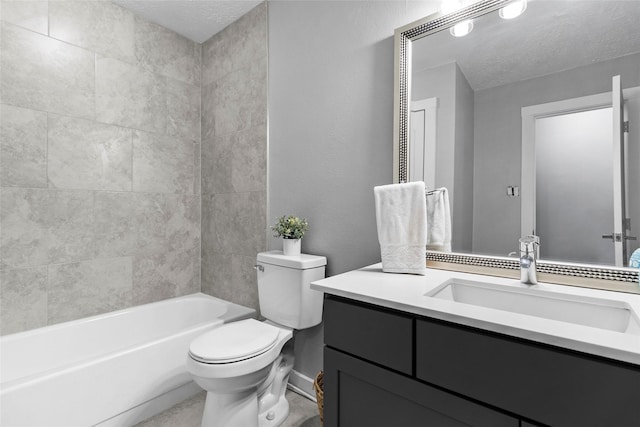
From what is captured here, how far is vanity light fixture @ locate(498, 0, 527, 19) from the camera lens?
1.18 m

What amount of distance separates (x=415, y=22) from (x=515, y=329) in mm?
1319

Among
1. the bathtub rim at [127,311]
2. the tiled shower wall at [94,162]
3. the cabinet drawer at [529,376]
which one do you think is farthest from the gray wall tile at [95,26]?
the cabinet drawer at [529,376]

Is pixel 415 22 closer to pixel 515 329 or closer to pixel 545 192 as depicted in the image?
pixel 545 192

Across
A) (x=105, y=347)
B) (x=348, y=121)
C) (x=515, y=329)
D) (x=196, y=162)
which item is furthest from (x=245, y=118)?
(x=515, y=329)

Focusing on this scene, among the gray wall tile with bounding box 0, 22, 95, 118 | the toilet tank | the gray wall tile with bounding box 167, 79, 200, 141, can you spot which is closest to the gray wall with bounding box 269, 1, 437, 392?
the toilet tank

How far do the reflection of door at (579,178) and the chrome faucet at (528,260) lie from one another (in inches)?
4.6

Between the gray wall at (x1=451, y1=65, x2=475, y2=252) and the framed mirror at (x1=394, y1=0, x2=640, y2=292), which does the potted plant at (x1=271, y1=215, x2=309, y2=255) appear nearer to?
the framed mirror at (x1=394, y1=0, x2=640, y2=292)

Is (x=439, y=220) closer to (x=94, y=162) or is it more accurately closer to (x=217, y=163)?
(x=217, y=163)

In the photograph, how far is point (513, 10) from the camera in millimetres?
1194

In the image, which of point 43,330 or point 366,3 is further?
point 43,330

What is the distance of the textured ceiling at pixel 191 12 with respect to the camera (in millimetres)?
2129

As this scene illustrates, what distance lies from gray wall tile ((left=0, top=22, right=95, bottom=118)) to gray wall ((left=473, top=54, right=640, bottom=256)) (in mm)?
2286

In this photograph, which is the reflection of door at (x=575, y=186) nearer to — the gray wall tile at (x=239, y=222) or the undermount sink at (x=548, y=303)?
the undermount sink at (x=548, y=303)

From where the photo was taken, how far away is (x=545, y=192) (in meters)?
1.15
